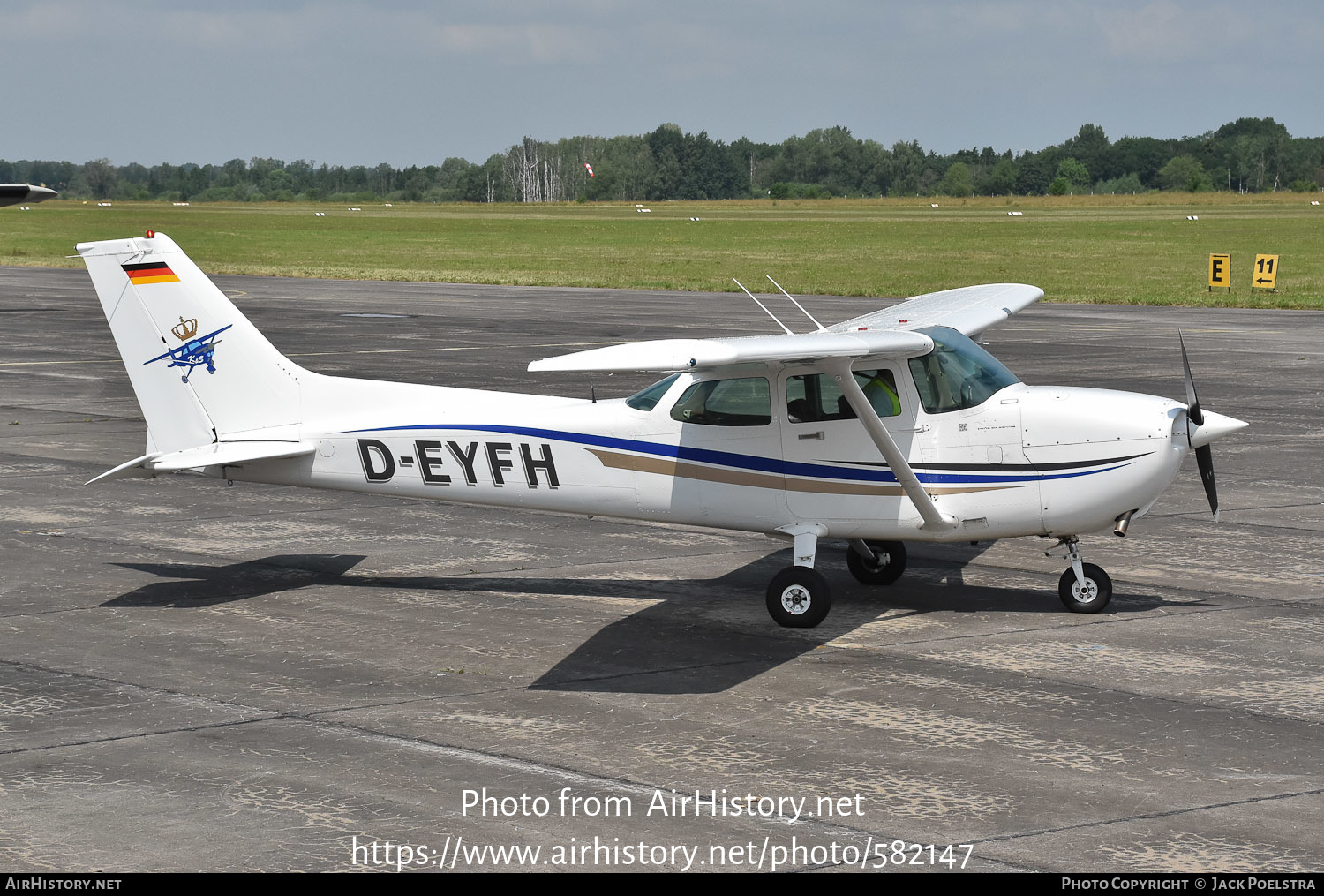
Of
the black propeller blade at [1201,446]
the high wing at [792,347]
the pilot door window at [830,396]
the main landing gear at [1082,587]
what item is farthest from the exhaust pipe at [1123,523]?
the high wing at [792,347]

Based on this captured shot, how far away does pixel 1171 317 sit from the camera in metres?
39.9

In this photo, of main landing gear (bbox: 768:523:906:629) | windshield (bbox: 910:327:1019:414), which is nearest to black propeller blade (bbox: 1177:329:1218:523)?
windshield (bbox: 910:327:1019:414)

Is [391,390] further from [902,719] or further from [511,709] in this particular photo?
[902,719]

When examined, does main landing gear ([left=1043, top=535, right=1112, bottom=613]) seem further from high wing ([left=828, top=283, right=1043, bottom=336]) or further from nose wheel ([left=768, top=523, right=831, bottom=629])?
high wing ([left=828, top=283, right=1043, bottom=336])

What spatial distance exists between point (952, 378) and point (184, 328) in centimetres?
612

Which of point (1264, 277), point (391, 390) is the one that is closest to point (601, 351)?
point (391, 390)

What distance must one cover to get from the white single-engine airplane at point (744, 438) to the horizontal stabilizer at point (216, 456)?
21 millimetres

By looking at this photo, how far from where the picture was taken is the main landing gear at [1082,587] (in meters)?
11.6

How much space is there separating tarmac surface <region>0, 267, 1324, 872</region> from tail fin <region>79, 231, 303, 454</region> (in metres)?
1.32

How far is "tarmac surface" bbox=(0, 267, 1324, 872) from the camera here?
7.19m

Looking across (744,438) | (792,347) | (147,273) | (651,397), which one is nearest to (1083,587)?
(744,438)

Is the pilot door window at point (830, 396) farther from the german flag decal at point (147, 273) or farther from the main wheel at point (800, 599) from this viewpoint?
the german flag decal at point (147, 273)

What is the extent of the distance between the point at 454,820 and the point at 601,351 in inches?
121

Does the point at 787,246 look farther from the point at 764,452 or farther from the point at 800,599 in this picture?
the point at 800,599
